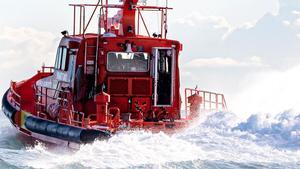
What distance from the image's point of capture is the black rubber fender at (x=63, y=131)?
61.4 ft

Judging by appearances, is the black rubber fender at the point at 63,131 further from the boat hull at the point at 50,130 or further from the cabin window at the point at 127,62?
the cabin window at the point at 127,62

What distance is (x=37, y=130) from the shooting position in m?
21.8

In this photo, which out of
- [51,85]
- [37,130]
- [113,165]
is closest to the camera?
[113,165]

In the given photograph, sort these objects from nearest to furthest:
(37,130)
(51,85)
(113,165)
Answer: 1. (113,165)
2. (37,130)
3. (51,85)

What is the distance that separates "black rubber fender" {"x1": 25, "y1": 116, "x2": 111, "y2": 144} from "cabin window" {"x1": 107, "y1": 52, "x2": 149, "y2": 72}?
214 cm

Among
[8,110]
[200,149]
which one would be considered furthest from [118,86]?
[8,110]

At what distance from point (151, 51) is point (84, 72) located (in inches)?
67.3

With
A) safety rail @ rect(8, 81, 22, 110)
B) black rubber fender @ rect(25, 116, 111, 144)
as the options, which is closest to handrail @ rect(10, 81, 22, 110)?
safety rail @ rect(8, 81, 22, 110)

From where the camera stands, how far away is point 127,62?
73.2 feet

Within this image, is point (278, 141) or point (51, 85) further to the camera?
point (51, 85)

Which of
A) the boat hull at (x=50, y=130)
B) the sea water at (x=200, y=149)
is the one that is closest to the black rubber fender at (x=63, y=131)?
the boat hull at (x=50, y=130)

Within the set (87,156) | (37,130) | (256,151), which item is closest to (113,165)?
(87,156)

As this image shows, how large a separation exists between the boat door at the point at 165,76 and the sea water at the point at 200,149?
5.33ft

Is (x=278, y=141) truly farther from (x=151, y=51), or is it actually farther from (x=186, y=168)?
(x=151, y=51)
